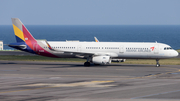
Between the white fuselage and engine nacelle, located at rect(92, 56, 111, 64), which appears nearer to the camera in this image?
engine nacelle, located at rect(92, 56, 111, 64)

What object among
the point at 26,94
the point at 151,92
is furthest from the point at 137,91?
the point at 26,94

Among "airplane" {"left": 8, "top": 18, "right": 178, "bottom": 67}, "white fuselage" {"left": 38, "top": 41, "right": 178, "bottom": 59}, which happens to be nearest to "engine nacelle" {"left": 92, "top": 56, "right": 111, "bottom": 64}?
"airplane" {"left": 8, "top": 18, "right": 178, "bottom": 67}

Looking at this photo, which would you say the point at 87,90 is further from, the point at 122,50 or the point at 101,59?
the point at 122,50

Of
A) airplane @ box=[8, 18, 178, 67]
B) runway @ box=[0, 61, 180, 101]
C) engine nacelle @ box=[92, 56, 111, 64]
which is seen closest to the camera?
runway @ box=[0, 61, 180, 101]

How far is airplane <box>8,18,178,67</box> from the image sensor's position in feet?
150

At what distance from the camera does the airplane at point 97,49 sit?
45656 mm

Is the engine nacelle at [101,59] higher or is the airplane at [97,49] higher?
the airplane at [97,49]

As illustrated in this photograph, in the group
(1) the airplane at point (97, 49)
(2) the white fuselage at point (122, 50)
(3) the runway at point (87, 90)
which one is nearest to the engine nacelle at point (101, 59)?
(1) the airplane at point (97, 49)

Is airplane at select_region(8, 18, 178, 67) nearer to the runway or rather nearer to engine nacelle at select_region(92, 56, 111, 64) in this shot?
engine nacelle at select_region(92, 56, 111, 64)

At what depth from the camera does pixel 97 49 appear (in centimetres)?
4706

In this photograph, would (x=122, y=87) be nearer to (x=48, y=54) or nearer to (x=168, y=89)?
(x=168, y=89)

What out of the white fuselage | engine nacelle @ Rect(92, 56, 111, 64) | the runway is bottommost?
the runway

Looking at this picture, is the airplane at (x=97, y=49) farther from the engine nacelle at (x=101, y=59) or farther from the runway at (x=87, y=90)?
the runway at (x=87, y=90)

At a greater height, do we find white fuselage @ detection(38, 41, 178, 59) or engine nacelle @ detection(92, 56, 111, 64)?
white fuselage @ detection(38, 41, 178, 59)
